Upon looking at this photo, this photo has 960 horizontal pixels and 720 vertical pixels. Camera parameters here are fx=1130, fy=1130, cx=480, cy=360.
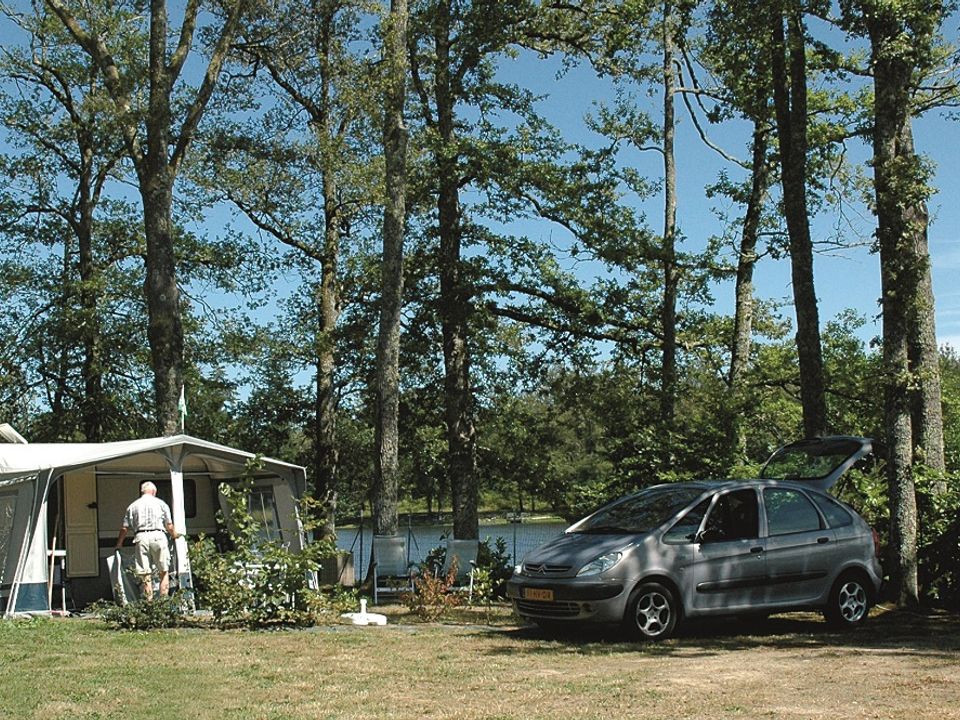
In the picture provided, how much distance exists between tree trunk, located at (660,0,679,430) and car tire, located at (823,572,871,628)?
795cm

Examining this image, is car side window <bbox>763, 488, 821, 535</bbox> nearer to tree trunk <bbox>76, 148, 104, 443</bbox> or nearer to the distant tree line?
the distant tree line

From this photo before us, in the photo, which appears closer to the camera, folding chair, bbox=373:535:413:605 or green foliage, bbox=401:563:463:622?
green foliage, bbox=401:563:463:622

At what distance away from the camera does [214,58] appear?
20828 millimetres

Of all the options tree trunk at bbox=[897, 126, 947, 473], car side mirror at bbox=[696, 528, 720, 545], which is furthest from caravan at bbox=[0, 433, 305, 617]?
tree trunk at bbox=[897, 126, 947, 473]

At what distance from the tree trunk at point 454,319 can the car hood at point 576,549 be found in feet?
34.0

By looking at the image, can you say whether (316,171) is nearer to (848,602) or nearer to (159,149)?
(159,149)

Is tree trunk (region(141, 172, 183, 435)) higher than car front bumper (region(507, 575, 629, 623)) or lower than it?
higher

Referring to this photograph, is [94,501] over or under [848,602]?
over

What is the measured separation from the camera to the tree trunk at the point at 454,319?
2166 cm

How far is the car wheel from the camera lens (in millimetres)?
10516

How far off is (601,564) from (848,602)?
9.39 feet

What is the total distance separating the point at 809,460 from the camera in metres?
13.5

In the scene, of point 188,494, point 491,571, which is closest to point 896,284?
point 491,571

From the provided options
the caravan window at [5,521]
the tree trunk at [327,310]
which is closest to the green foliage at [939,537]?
the caravan window at [5,521]
